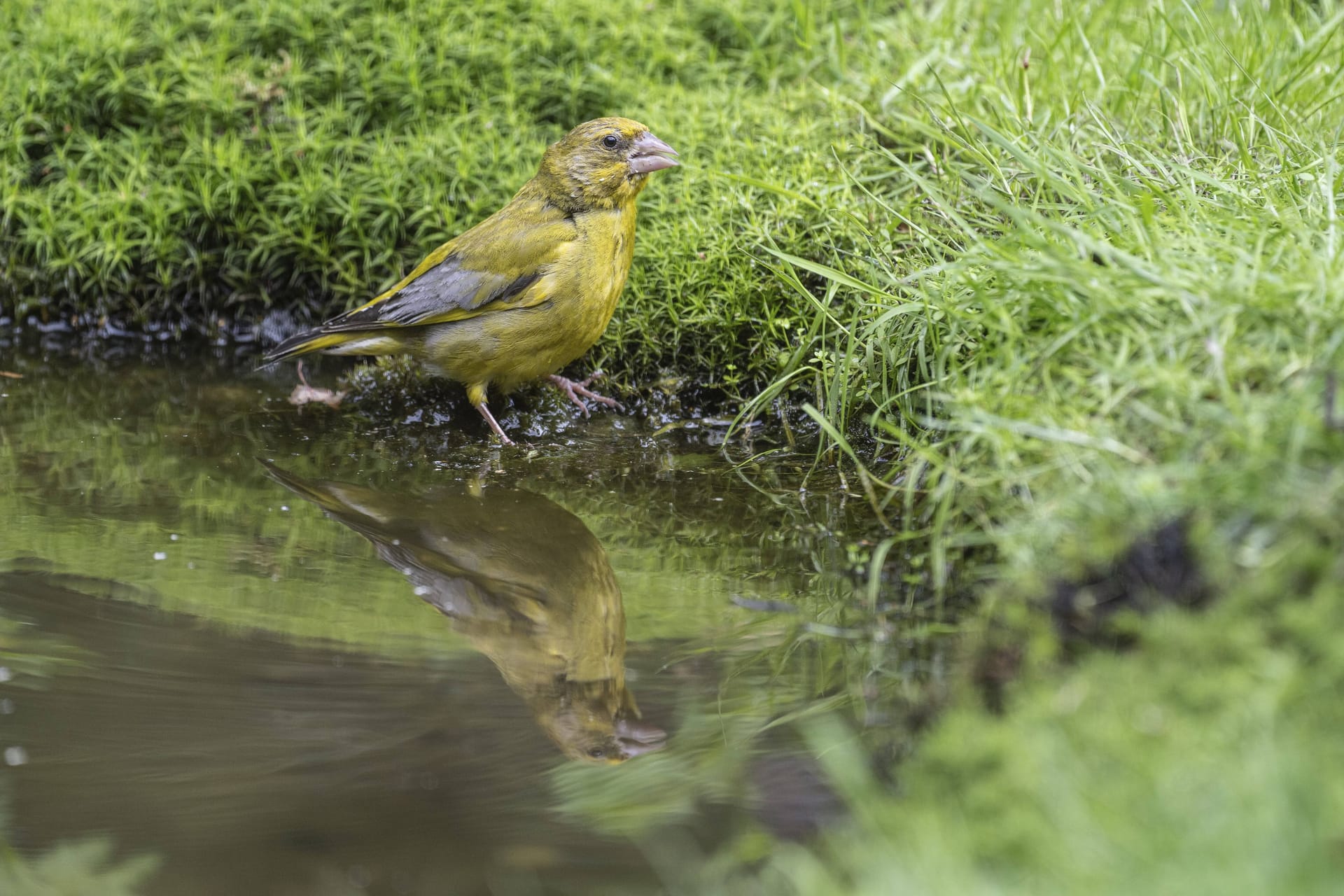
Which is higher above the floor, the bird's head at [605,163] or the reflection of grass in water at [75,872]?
the bird's head at [605,163]

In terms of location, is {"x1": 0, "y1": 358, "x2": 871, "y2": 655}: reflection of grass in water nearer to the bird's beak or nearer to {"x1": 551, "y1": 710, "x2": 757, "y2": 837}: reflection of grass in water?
{"x1": 551, "y1": 710, "x2": 757, "y2": 837}: reflection of grass in water

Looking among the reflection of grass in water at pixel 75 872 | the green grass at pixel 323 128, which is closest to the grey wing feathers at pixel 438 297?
the green grass at pixel 323 128

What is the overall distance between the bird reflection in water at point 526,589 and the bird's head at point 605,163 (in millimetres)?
1285

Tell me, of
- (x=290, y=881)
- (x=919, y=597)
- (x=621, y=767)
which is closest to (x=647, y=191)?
(x=919, y=597)

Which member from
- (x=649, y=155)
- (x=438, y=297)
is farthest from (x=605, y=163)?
(x=438, y=297)

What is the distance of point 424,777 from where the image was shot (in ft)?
8.65

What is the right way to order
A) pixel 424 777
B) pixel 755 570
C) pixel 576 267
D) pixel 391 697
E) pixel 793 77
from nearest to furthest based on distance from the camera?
1. pixel 424 777
2. pixel 391 697
3. pixel 755 570
4. pixel 576 267
5. pixel 793 77

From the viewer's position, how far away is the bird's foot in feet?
16.2

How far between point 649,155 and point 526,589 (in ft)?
6.61

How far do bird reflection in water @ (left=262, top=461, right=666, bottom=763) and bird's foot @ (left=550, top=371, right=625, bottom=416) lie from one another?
84 cm

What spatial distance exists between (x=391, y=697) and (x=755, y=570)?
3.79ft

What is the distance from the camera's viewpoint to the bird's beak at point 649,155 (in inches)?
187

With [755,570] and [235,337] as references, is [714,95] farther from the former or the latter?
[755,570]

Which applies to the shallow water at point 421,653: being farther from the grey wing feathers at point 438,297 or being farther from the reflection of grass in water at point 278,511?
the grey wing feathers at point 438,297
